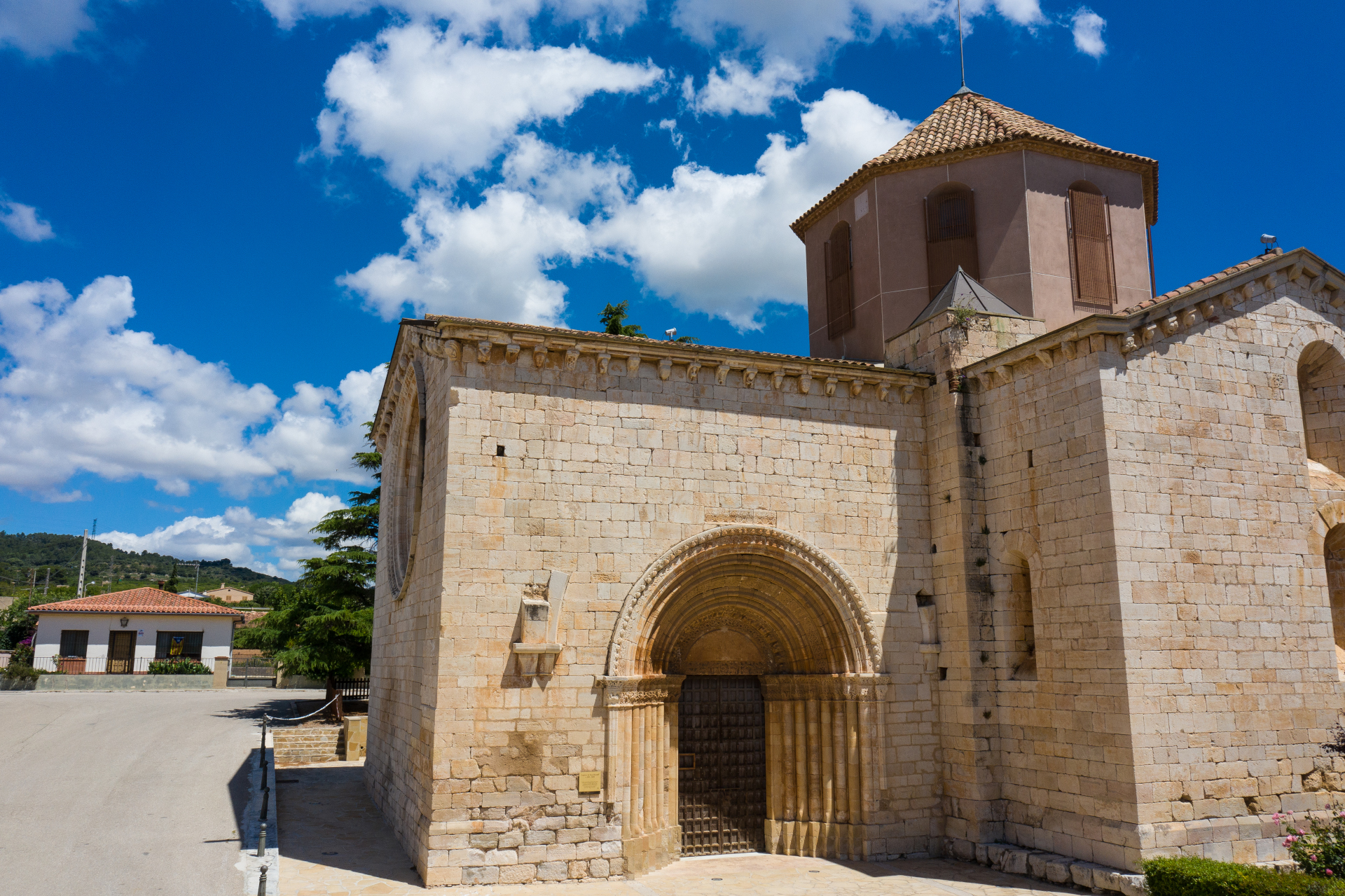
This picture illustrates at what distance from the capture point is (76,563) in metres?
109

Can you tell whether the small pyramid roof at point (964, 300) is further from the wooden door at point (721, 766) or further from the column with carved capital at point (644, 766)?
the column with carved capital at point (644, 766)

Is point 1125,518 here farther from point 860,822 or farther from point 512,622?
point 512,622

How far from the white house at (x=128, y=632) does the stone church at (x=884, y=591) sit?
104 ft

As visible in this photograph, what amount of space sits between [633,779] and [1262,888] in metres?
6.82

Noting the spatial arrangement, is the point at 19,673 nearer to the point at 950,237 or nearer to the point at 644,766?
the point at 644,766

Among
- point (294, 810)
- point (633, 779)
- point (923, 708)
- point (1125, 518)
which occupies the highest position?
point (1125, 518)

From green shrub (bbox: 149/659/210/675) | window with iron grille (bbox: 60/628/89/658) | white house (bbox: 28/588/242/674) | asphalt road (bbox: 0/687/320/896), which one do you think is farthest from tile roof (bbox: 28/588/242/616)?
asphalt road (bbox: 0/687/320/896)

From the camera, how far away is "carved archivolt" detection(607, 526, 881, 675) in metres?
11.3

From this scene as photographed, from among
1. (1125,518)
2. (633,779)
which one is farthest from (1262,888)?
(633,779)

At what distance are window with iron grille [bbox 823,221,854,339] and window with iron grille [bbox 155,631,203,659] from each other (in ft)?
118

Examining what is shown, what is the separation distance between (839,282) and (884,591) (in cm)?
742

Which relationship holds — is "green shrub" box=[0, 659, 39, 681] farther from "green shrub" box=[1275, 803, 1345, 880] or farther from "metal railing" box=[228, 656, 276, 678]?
"green shrub" box=[1275, 803, 1345, 880]

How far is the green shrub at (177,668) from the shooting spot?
37.8 metres

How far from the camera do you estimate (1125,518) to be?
34.7 ft
